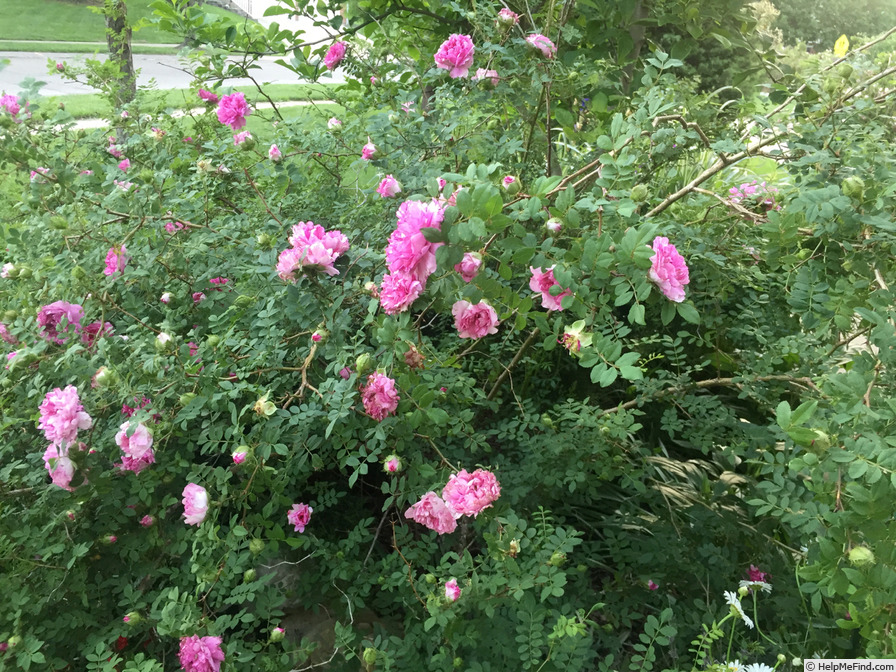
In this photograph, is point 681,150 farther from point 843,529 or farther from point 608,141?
point 843,529

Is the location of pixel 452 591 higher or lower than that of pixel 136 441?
lower

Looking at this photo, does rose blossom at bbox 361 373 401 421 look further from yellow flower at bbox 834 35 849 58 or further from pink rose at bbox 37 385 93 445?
yellow flower at bbox 834 35 849 58

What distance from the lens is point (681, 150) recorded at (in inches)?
56.7

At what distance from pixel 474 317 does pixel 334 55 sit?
1.24m

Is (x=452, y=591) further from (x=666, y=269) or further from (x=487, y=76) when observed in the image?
(x=487, y=76)

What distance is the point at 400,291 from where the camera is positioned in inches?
36.7

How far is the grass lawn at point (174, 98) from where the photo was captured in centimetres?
221

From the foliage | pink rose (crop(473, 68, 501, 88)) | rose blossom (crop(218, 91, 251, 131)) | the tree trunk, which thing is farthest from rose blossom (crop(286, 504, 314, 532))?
the tree trunk

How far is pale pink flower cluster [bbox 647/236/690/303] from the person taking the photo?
0.91m

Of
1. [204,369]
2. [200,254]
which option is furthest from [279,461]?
[200,254]

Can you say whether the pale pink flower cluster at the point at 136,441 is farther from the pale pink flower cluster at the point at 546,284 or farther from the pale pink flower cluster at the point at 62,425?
the pale pink flower cluster at the point at 546,284

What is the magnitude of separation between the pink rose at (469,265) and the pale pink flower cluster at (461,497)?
367 mm

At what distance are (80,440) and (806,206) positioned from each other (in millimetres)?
1368

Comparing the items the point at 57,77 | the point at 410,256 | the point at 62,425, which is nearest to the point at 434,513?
the point at 410,256
